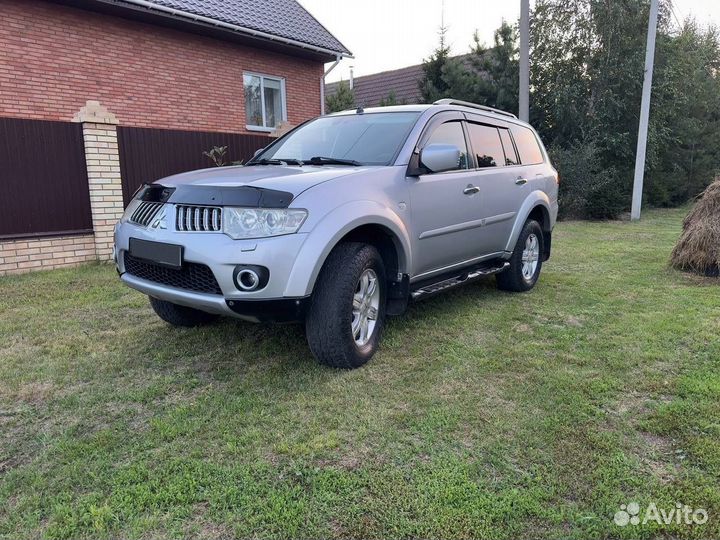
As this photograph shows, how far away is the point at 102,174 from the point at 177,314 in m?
4.44

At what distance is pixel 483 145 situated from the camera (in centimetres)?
510

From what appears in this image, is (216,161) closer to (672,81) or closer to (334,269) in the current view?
(334,269)

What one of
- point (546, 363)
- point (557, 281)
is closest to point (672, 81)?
point (557, 281)

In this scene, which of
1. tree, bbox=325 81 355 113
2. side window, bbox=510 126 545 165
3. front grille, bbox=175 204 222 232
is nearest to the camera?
front grille, bbox=175 204 222 232

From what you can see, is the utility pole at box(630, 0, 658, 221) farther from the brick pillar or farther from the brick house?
the brick pillar

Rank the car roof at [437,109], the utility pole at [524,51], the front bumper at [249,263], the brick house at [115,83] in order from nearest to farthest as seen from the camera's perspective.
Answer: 1. the front bumper at [249,263]
2. the car roof at [437,109]
3. the brick house at [115,83]
4. the utility pole at [524,51]

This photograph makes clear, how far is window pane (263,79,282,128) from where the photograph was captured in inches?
477

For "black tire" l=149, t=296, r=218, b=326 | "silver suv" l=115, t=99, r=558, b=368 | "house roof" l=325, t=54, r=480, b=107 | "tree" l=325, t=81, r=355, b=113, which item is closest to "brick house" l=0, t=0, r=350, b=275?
"tree" l=325, t=81, r=355, b=113

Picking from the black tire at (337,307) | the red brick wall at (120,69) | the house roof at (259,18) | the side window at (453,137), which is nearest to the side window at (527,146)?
the side window at (453,137)

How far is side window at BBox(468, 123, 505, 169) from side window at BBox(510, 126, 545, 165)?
49 cm

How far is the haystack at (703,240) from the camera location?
21.1 feet

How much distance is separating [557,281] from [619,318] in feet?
5.59

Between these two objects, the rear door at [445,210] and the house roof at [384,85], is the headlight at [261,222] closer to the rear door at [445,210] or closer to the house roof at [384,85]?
the rear door at [445,210]

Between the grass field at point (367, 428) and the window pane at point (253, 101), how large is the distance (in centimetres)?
782
